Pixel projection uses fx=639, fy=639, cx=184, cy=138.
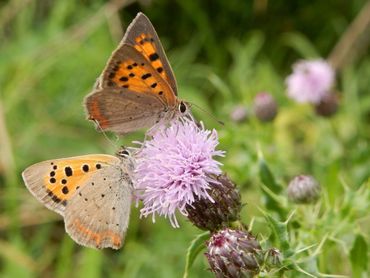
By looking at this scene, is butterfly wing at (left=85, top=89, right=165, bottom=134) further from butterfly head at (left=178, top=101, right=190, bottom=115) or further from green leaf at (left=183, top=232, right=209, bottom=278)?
green leaf at (left=183, top=232, right=209, bottom=278)

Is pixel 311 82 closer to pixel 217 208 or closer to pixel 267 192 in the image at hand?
pixel 267 192

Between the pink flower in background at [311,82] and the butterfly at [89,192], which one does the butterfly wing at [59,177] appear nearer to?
the butterfly at [89,192]

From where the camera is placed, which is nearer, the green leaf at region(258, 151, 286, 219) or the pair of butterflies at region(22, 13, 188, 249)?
the pair of butterflies at region(22, 13, 188, 249)

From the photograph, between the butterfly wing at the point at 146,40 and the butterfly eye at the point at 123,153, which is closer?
the butterfly wing at the point at 146,40

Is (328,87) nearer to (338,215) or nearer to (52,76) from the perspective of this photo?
(338,215)

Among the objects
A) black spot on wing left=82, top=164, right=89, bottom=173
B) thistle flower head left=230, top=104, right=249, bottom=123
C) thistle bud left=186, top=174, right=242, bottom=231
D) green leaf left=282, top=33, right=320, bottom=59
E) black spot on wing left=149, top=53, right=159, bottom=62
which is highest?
green leaf left=282, top=33, right=320, bottom=59

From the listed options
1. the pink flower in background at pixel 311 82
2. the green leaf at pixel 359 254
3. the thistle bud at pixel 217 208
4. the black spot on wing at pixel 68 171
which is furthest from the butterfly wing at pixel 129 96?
the pink flower in background at pixel 311 82

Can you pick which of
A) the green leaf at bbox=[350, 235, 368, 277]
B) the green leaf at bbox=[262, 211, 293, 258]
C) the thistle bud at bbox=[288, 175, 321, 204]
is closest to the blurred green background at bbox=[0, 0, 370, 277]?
the thistle bud at bbox=[288, 175, 321, 204]
